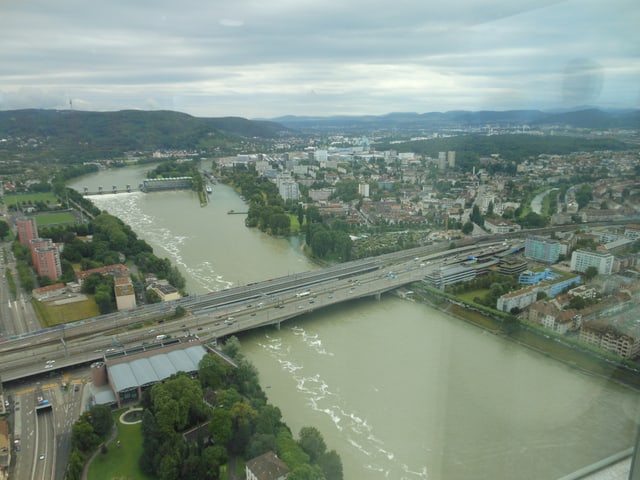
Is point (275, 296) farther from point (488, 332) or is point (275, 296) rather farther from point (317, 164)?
point (317, 164)

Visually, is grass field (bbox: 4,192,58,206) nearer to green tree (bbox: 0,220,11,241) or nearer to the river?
green tree (bbox: 0,220,11,241)

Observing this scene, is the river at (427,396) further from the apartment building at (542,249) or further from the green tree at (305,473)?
the apartment building at (542,249)

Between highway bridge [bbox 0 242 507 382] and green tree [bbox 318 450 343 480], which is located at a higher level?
green tree [bbox 318 450 343 480]

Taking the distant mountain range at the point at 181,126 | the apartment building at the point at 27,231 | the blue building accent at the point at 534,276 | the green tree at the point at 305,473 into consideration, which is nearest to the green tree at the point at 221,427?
the green tree at the point at 305,473

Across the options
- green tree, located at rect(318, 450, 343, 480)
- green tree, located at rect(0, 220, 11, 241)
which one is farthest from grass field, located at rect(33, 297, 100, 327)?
green tree, located at rect(0, 220, 11, 241)

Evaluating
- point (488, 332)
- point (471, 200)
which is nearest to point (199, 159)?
point (471, 200)

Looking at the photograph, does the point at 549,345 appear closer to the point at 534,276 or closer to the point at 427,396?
the point at 427,396
